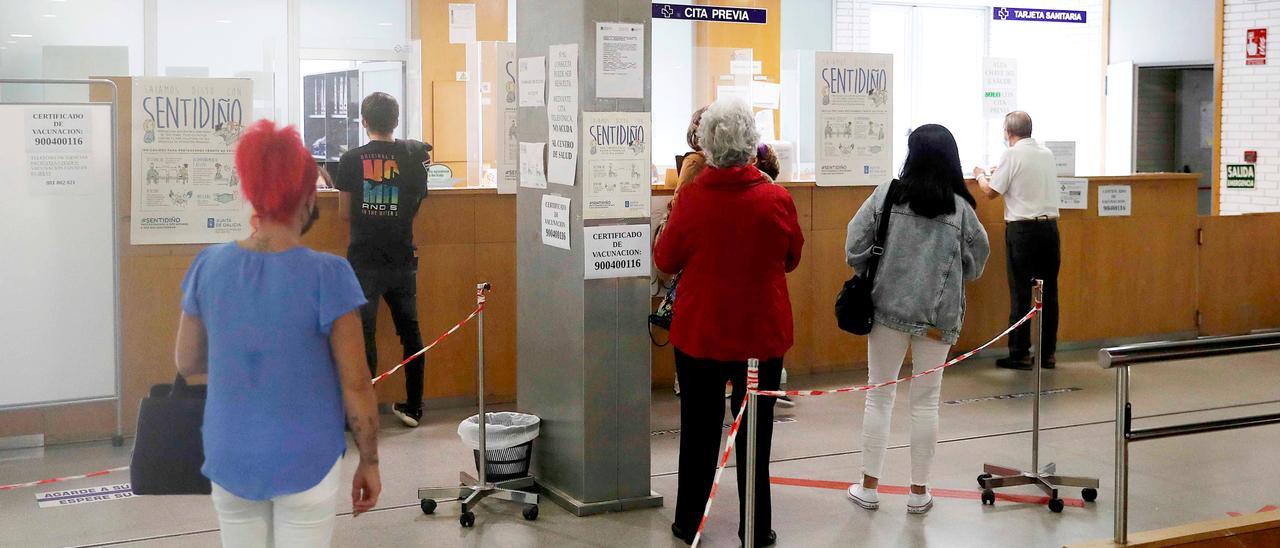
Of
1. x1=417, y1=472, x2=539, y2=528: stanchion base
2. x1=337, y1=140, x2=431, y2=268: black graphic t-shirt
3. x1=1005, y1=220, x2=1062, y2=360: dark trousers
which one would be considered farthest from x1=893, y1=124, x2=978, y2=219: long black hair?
x1=1005, y1=220, x2=1062, y2=360: dark trousers

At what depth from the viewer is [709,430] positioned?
4.47 meters

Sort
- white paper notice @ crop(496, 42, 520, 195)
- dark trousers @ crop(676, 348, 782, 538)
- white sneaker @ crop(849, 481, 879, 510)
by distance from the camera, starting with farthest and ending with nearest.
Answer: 1. white paper notice @ crop(496, 42, 520, 195)
2. white sneaker @ crop(849, 481, 879, 510)
3. dark trousers @ crop(676, 348, 782, 538)

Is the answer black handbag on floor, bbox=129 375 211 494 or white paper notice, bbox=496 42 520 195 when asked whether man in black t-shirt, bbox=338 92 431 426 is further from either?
black handbag on floor, bbox=129 375 211 494

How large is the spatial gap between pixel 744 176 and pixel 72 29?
8.46m

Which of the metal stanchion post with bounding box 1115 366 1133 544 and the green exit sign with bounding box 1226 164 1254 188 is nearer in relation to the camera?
the metal stanchion post with bounding box 1115 366 1133 544

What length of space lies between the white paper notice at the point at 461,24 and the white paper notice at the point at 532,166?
257 inches

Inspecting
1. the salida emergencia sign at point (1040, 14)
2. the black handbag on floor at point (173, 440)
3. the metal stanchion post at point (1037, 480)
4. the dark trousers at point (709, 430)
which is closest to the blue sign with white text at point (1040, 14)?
the salida emergencia sign at point (1040, 14)

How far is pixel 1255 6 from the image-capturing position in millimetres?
10672

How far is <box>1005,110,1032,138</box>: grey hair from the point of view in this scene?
7.96 meters

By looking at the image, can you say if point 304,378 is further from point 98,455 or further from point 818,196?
point 818,196

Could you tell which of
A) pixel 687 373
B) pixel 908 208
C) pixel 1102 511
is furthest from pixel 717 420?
pixel 1102 511

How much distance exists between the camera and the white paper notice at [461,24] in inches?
455

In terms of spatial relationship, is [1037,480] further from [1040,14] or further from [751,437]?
[1040,14]

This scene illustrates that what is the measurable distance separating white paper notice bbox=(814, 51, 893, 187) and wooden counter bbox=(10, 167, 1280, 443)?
0.42 feet
